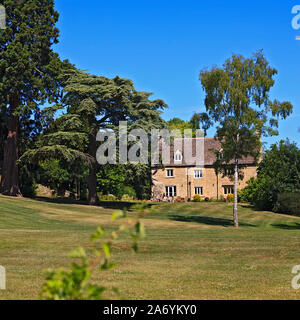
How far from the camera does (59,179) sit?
5562 cm

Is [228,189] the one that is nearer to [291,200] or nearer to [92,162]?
[291,200]

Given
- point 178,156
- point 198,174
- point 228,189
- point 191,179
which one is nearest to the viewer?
point 228,189

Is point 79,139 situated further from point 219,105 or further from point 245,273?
point 245,273

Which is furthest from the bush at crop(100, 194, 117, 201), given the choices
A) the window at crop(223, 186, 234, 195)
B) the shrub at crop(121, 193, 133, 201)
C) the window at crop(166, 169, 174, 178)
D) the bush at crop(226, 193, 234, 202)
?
the window at crop(223, 186, 234, 195)

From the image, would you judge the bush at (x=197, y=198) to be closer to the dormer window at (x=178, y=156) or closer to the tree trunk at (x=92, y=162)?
the dormer window at (x=178, y=156)

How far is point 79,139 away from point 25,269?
29.7 meters

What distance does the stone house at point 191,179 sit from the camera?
2436 inches

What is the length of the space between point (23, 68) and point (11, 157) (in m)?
8.88

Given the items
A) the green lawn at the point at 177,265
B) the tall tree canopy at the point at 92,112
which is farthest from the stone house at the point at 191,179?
the green lawn at the point at 177,265

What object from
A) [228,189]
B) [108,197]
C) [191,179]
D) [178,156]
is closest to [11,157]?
[108,197]

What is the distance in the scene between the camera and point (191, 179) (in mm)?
63594

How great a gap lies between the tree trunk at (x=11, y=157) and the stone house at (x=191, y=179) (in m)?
22.1

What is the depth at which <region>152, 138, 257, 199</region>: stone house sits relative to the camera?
203ft

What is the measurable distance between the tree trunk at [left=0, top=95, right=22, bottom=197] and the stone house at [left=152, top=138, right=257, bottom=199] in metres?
22.1
